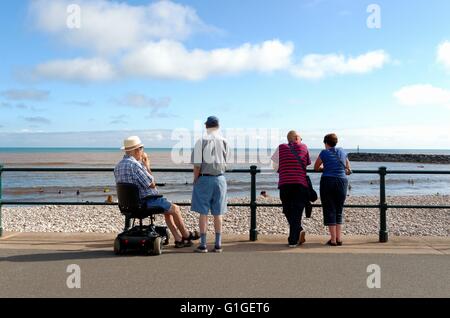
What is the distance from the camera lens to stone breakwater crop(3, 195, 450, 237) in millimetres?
16000

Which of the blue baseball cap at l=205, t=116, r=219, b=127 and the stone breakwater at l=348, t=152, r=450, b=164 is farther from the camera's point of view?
the stone breakwater at l=348, t=152, r=450, b=164

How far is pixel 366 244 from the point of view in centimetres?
765

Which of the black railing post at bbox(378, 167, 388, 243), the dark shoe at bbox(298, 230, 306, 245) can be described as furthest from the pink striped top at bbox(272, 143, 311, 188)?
the black railing post at bbox(378, 167, 388, 243)

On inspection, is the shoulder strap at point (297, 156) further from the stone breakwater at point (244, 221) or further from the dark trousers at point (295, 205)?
the stone breakwater at point (244, 221)

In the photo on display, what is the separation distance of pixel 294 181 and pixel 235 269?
6.32ft

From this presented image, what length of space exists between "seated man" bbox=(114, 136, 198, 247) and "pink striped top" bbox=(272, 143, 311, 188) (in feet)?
5.32

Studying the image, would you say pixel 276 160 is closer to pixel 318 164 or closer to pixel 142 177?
pixel 318 164

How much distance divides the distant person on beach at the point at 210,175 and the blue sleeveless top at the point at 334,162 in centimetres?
162

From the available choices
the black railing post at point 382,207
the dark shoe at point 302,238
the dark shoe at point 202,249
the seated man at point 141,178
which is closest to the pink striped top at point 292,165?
the dark shoe at point 302,238

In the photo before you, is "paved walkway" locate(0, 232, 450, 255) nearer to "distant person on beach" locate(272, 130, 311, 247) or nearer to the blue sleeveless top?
"distant person on beach" locate(272, 130, 311, 247)

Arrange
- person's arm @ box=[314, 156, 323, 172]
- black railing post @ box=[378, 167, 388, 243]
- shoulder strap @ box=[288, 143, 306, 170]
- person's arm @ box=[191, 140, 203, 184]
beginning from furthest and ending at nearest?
black railing post @ box=[378, 167, 388, 243]
person's arm @ box=[314, 156, 323, 172]
shoulder strap @ box=[288, 143, 306, 170]
person's arm @ box=[191, 140, 203, 184]

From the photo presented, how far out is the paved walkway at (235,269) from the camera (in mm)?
5059

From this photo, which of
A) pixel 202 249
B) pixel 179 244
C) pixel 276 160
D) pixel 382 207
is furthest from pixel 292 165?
pixel 179 244
